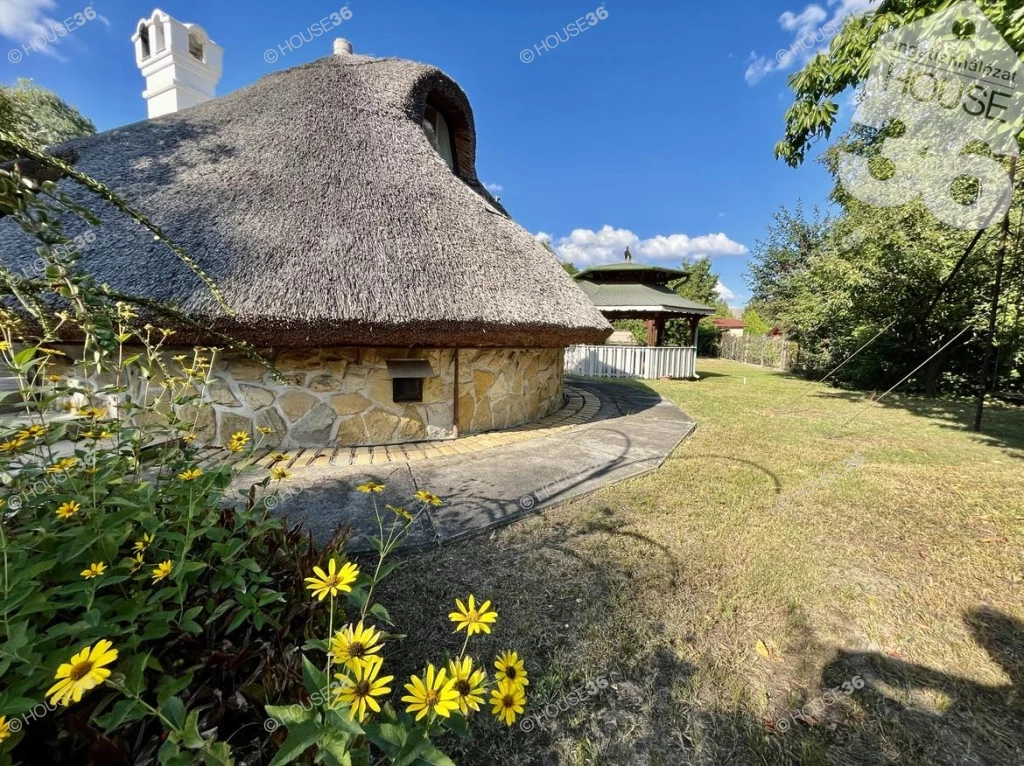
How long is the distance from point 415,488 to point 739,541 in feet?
7.50

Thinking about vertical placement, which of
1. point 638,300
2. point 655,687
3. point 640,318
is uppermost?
point 638,300

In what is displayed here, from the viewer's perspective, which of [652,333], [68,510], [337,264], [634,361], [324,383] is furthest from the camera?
[652,333]

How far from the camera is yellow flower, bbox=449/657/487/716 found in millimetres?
903

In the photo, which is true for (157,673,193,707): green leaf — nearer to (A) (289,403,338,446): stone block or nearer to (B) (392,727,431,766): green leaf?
(B) (392,727,431,766): green leaf

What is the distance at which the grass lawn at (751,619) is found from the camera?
1.36m

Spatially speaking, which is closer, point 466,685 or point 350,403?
point 466,685

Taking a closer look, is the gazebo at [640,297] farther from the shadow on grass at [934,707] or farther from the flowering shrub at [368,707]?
the flowering shrub at [368,707]

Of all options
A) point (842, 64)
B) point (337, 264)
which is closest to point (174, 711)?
point (337, 264)

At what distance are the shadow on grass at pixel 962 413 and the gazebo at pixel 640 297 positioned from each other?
4.13m

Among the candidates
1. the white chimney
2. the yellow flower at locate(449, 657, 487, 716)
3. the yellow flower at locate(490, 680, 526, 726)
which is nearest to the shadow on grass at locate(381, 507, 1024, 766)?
the yellow flower at locate(490, 680, 526, 726)

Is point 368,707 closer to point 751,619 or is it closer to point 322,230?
point 751,619

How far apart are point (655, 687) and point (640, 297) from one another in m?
12.0

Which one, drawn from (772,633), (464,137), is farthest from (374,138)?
(772,633)

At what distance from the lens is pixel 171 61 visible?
Result: 7.73 meters
